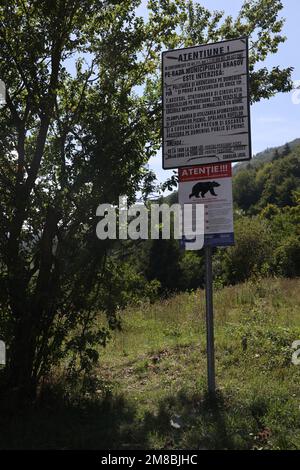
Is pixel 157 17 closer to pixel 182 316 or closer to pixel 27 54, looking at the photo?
pixel 27 54

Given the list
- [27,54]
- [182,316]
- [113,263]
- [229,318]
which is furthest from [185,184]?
[182,316]

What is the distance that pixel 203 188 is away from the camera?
5.40m

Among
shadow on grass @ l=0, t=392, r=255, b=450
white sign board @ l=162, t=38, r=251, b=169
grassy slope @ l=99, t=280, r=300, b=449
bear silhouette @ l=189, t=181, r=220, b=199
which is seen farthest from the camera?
bear silhouette @ l=189, t=181, r=220, b=199

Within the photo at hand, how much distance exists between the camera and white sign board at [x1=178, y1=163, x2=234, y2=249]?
531 cm

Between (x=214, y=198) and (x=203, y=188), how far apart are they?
0.16 meters

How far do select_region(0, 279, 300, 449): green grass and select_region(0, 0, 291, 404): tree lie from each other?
2.39ft

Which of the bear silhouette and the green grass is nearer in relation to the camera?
the green grass

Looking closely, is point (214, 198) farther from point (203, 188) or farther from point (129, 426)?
point (129, 426)

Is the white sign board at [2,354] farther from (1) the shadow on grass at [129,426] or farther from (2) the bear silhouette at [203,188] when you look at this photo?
(2) the bear silhouette at [203,188]

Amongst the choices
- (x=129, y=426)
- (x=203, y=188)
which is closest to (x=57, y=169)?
(x=203, y=188)

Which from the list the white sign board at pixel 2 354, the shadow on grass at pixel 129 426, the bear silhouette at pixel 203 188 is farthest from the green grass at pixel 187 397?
the bear silhouette at pixel 203 188

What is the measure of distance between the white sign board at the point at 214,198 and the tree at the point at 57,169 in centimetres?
74

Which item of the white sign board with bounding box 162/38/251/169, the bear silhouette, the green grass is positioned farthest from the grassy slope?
the white sign board with bounding box 162/38/251/169

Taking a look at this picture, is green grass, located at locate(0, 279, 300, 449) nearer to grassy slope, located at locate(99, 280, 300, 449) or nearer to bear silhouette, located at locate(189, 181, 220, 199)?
grassy slope, located at locate(99, 280, 300, 449)
